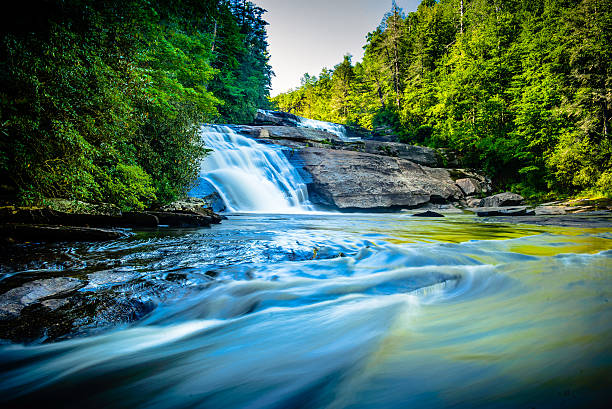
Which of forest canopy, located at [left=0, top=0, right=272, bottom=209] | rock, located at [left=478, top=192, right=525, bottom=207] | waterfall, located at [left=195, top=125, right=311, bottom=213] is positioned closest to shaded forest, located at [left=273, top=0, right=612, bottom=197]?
rock, located at [left=478, top=192, right=525, bottom=207]

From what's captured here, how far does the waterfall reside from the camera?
11938mm

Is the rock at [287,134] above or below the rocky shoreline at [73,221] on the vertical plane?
above

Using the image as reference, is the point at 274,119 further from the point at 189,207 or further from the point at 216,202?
the point at 189,207

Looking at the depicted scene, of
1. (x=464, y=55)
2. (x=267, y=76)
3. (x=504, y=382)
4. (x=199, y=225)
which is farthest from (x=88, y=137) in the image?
(x=267, y=76)

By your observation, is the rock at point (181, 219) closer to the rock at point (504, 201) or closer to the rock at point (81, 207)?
the rock at point (81, 207)

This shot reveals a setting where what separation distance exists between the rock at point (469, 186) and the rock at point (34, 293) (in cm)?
1865

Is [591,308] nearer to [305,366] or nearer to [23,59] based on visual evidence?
[305,366]

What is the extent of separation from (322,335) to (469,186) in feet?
59.7

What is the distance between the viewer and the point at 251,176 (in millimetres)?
13133

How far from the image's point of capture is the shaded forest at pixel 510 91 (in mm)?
13711

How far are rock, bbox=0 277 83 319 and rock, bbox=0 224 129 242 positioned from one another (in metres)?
2.44

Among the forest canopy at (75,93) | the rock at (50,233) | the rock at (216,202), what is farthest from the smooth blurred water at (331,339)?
the rock at (216,202)

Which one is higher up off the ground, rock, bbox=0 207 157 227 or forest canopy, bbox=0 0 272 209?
forest canopy, bbox=0 0 272 209

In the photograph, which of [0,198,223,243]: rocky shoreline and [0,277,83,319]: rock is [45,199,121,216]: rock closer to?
[0,198,223,243]: rocky shoreline
